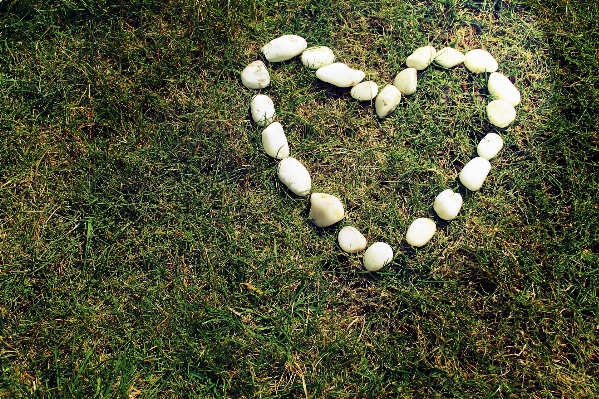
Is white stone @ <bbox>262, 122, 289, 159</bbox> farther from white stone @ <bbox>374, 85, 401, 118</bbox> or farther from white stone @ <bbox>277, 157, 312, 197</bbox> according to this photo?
white stone @ <bbox>374, 85, 401, 118</bbox>

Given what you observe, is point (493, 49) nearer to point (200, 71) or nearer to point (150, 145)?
point (200, 71)

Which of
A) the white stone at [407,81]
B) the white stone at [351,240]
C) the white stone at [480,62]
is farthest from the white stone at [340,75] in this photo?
the white stone at [351,240]

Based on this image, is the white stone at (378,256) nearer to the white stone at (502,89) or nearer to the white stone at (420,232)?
the white stone at (420,232)

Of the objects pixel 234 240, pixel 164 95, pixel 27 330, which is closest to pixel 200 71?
pixel 164 95

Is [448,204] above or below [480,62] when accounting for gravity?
below

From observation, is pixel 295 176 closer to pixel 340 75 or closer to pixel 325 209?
pixel 325 209

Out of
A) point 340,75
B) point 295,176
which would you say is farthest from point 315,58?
point 295,176

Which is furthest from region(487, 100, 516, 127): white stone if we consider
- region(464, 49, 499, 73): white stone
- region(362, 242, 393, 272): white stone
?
region(362, 242, 393, 272): white stone
